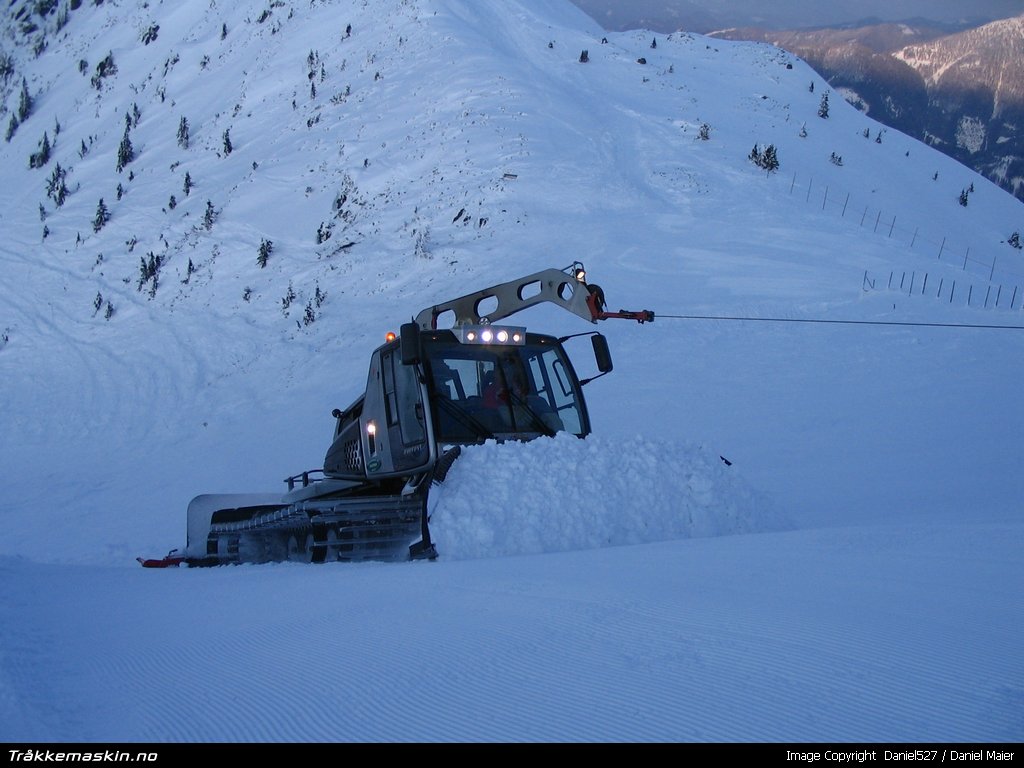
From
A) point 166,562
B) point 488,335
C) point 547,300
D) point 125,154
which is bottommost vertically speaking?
point 166,562

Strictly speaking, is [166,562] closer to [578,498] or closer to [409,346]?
[409,346]

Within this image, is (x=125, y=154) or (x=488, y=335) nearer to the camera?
(x=488, y=335)

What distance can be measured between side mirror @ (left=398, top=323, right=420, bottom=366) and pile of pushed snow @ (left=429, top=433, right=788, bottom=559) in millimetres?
995

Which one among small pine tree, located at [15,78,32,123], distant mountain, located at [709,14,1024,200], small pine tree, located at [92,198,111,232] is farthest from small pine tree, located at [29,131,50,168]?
distant mountain, located at [709,14,1024,200]

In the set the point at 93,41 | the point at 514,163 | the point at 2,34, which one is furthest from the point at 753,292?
the point at 2,34

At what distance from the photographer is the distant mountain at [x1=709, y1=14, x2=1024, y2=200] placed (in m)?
102

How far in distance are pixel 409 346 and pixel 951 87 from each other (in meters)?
130

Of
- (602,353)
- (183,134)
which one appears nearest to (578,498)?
(602,353)

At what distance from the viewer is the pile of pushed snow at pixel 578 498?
7.43m

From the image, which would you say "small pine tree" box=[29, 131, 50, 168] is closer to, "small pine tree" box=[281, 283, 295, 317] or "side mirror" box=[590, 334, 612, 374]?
"small pine tree" box=[281, 283, 295, 317]

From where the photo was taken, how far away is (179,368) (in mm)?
22578

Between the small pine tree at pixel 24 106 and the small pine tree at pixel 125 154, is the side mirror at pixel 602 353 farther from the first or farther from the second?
the small pine tree at pixel 24 106

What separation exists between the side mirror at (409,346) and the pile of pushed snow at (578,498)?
995 millimetres

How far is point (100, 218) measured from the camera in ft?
109
